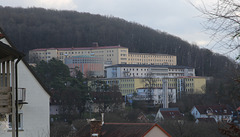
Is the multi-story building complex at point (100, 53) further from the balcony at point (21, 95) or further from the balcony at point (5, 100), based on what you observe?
the balcony at point (5, 100)

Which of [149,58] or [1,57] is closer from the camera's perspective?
[1,57]

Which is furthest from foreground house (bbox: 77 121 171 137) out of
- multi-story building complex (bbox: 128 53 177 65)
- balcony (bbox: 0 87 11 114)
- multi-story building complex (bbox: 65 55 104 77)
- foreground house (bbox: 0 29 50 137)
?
multi-story building complex (bbox: 128 53 177 65)

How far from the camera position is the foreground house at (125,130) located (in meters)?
25.5

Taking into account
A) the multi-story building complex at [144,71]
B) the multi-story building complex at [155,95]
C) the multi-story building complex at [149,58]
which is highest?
the multi-story building complex at [149,58]

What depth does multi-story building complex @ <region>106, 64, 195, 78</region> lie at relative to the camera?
510 ft

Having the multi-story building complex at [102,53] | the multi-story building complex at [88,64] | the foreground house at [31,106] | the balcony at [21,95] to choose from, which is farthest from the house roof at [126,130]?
the multi-story building complex at [102,53]

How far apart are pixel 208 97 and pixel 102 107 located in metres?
27.9

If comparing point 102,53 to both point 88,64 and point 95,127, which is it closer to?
point 88,64

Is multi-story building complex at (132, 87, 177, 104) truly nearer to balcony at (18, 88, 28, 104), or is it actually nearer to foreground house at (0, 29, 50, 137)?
foreground house at (0, 29, 50, 137)

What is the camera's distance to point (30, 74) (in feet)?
66.0

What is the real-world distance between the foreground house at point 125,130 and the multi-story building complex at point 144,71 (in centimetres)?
11820

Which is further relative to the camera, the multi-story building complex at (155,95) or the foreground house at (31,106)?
the multi-story building complex at (155,95)

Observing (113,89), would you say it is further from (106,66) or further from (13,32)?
(13,32)

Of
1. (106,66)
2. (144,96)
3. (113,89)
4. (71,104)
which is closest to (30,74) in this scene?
(71,104)
